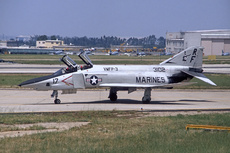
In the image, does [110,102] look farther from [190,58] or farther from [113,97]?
[190,58]

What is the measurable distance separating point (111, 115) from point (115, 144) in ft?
21.2

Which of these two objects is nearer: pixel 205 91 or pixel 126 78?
pixel 126 78

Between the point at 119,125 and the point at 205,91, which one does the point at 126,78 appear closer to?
the point at 119,125

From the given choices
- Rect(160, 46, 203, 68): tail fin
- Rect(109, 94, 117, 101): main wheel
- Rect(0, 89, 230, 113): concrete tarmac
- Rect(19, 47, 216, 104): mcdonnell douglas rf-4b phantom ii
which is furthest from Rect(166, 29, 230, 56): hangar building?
Rect(109, 94, 117, 101): main wheel

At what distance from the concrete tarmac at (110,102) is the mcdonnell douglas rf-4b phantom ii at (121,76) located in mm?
1091

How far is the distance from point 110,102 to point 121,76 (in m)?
1.98

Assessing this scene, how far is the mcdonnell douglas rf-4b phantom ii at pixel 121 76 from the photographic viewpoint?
2216 centimetres

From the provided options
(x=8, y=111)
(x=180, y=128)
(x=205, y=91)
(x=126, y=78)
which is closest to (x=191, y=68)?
(x=126, y=78)

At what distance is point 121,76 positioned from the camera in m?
22.9

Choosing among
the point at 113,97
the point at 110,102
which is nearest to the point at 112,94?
the point at 113,97

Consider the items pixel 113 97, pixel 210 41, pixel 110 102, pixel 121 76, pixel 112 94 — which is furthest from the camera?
pixel 210 41

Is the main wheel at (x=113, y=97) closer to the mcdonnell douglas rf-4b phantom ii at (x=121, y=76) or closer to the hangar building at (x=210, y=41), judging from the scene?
the mcdonnell douglas rf-4b phantom ii at (x=121, y=76)

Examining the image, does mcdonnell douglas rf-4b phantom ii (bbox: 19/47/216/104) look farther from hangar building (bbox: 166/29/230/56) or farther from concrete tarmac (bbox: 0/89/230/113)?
hangar building (bbox: 166/29/230/56)

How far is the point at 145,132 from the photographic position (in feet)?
45.1
